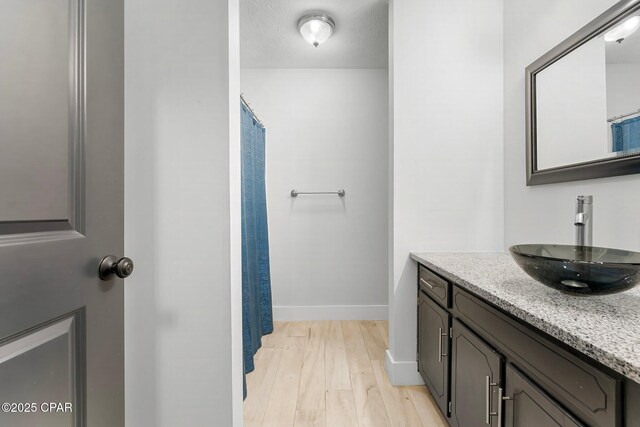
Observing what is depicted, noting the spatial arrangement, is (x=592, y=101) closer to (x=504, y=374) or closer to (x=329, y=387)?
(x=504, y=374)

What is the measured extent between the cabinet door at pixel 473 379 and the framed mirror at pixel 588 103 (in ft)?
2.84

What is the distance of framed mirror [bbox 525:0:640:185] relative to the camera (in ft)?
3.47

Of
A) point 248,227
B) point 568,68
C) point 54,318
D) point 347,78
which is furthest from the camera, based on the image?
point 347,78

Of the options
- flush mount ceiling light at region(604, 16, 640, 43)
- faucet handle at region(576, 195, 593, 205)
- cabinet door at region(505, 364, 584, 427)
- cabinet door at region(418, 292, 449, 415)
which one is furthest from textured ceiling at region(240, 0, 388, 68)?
cabinet door at region(505, 364, 584, 427)

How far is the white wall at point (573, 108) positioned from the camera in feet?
3.84

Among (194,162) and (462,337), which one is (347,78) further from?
(462,337)

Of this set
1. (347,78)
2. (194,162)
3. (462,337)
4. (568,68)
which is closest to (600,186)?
(568,68)

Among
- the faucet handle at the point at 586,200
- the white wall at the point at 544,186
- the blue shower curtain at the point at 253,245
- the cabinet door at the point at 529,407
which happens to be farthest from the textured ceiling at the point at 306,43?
the cabinet door at the point at 529,407

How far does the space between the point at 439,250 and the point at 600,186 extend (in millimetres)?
809

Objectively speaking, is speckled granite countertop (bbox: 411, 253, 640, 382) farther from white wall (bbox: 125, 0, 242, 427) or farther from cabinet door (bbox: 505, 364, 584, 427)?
white wall (bbox: 125, 0, 242, 427)

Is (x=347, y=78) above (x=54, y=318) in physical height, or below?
above

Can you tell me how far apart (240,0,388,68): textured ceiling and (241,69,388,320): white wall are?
126 millimetres

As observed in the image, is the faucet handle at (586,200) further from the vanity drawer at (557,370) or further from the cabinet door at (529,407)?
the cabinet door at (529,407)

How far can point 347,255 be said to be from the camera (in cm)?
269
